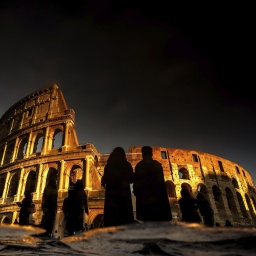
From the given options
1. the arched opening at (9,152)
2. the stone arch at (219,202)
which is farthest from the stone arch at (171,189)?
the arched opening at (9,152)

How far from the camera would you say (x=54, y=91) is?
23.0 metres

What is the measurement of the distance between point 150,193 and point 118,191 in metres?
0.68

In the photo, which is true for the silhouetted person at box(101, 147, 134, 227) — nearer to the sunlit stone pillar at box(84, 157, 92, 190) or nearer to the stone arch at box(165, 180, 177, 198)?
the sunlit stone pillar at box(84, 157, 92, 190)

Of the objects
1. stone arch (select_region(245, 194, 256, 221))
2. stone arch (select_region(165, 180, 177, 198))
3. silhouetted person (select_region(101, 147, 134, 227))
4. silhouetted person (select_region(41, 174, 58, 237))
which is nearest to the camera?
silhouetted person (select_region(101, 147, 134, 227))

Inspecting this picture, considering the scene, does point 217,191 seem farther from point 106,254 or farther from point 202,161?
point 106,254

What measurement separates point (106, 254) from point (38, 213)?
1559 centimetres

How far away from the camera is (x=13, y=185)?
19.5 m

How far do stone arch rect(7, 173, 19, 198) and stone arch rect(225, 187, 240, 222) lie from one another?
855 inches

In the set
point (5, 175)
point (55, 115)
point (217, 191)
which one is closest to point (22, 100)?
point (55, 115)

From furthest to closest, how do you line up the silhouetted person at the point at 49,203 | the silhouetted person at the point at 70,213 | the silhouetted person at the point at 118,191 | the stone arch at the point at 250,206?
the stone arch at the point at 250,206, the silhouetted person at the point at 49,203, the silhouetted person at the point at 70,213, the silhouetted person at the point at 118,191

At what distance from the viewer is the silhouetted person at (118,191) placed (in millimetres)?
3963

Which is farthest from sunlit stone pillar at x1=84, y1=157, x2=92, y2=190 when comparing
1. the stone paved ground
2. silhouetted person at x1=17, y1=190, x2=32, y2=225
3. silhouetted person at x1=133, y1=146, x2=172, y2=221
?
the stone paved ground

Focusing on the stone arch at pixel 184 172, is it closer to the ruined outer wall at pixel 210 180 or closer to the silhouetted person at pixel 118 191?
the ruined outer wall at pixel 210 180

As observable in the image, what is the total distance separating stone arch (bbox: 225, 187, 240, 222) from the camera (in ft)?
72.2
